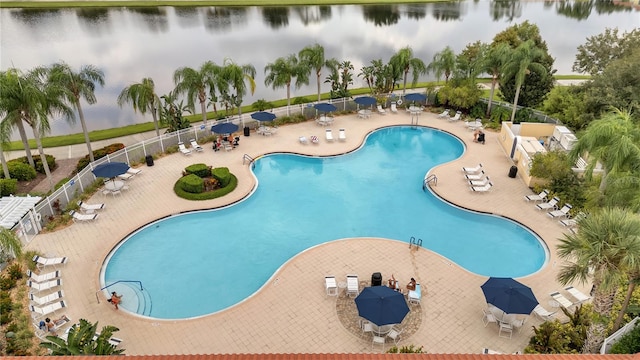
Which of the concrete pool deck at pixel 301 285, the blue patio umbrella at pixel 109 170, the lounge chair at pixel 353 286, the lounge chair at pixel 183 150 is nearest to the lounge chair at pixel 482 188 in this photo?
the concrete pool deck at pixel 301 285

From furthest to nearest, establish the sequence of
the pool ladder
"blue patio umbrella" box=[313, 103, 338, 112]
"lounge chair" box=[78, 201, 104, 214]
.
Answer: "blue patio umbrella" box=[313, 103, 338, 112] → "lounge chair" box=[78, 201, 104, 214] → the pool ladder

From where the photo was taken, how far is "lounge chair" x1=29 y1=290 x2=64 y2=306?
55.0 ft

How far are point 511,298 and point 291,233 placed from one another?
11083 millimetres

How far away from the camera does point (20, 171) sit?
26438 millimetres

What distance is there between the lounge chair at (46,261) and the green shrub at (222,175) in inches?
365

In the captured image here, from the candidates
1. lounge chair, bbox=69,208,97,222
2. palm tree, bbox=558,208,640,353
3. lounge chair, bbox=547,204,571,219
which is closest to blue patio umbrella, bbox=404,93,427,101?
lounge chair, bbox=547,204,571,219

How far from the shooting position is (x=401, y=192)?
26.1m

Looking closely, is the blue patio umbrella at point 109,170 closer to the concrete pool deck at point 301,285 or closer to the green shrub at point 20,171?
the concrete pool deck at point 301,285

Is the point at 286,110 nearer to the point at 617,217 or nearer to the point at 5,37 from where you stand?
the point at 617,217

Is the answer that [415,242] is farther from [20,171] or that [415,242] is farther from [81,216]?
[20,171]

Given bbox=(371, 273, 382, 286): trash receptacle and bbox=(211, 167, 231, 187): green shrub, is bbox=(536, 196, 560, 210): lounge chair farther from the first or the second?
bbox=(211, 167, 231, 187): green shrub

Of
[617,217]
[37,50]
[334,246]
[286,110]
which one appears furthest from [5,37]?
[617,217]

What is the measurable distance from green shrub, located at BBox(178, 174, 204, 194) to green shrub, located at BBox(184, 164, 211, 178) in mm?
886

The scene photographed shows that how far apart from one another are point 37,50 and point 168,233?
172 ft
